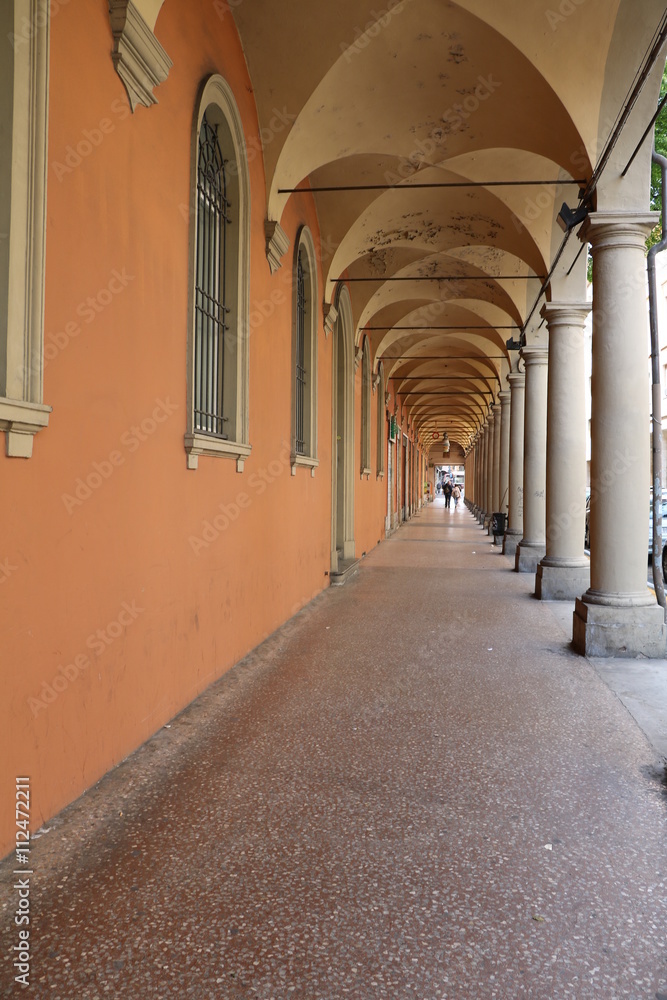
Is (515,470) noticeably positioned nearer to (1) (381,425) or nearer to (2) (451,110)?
(1) (381,425)

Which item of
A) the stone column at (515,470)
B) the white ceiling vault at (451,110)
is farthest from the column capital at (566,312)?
the stone column at (515,470)

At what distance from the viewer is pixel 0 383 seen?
9.00 feet

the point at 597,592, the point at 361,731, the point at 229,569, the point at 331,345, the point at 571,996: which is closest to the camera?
the point at 571,996

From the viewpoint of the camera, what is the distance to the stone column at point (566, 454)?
947 cm

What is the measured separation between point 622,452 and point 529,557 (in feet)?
21.6

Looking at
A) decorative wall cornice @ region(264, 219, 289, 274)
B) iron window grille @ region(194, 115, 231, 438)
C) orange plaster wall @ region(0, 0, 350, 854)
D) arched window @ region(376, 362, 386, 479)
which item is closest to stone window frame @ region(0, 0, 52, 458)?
orange plaster wall @ region(0, 0, 350, 854)

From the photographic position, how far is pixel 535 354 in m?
12.7

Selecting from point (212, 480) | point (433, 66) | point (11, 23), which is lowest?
point (212, 480)

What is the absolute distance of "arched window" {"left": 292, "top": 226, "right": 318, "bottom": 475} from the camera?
9281mm

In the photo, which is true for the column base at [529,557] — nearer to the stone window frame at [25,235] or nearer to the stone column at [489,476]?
the stone window frame at [25,235]

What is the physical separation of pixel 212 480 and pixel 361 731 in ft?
6.90

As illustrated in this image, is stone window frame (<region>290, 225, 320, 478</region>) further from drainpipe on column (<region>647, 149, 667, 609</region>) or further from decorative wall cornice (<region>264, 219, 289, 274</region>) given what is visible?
drainpipe on column (<region>647, 149, 667, 609</region>)

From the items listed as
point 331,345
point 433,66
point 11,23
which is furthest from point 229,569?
point 331,345

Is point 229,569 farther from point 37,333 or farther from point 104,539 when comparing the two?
point 37,333
